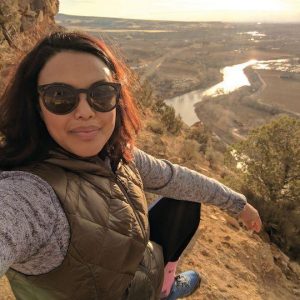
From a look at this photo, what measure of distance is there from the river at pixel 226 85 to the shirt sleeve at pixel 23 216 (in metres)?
23.0

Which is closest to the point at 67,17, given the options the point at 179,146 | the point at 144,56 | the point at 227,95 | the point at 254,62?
the point at 144,56

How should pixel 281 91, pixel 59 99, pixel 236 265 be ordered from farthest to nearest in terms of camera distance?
pixel 281 91, pixel 236 265, pixel 59 99

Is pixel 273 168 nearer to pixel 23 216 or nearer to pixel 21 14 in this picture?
pixel 23 216

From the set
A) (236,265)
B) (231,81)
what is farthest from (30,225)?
(231,81)

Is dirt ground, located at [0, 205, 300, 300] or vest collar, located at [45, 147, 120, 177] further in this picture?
dirt ground, located at [0, 205, 300, 300]

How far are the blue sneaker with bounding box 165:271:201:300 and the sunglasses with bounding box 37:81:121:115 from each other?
1.17 metres

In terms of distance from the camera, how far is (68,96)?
1280mm

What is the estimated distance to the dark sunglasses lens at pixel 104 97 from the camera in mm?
1341

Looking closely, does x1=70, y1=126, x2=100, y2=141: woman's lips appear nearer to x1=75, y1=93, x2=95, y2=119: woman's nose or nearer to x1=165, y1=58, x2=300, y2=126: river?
x1=75, y1=93, x2=95, y2=119: woman's nose

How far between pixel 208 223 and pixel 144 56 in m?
57.8

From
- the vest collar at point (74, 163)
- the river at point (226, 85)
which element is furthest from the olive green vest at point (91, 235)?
the river at point (226, 85)

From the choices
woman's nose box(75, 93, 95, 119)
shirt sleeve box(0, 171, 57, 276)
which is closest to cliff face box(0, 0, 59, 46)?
woman's nose box(75, 93, 95, 119)

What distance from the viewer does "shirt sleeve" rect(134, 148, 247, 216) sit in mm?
1853

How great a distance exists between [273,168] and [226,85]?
36.6 metres
